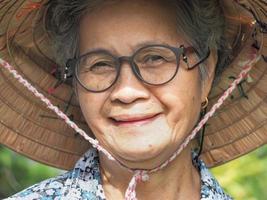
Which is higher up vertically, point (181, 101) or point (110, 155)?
point (181, 101)

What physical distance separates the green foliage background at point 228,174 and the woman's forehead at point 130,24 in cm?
143

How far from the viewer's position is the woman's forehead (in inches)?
92.4

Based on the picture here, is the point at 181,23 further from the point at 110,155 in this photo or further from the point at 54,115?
the point at 54,115

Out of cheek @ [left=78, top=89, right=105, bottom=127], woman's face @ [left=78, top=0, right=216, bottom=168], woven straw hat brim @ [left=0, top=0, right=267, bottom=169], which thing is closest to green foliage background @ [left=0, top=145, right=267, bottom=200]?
woven straw hat brim @ [left=0, top=0, right=267, bottom=169]

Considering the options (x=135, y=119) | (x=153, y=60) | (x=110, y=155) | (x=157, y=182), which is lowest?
(x=157, y=182)

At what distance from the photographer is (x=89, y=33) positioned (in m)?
2.42

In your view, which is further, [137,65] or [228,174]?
[228,174]

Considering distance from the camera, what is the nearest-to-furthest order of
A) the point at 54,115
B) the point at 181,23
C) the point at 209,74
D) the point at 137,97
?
1. the point at 137,97
2. the point at 181,23
3. the point at 209,74
4. the point at 54,115

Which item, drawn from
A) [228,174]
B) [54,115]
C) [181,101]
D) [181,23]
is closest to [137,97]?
[181,101]

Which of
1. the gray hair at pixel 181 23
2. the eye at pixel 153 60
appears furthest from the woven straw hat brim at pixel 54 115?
the eye at pixel 153 60

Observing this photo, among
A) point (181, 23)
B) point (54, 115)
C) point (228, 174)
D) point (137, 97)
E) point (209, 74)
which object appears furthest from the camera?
point (228, 174)

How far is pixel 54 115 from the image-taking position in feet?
9.18

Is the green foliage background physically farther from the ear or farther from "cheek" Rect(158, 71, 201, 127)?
"cheek" Rect(158, 71, 201, 127)

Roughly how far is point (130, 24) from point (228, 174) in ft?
5.04
